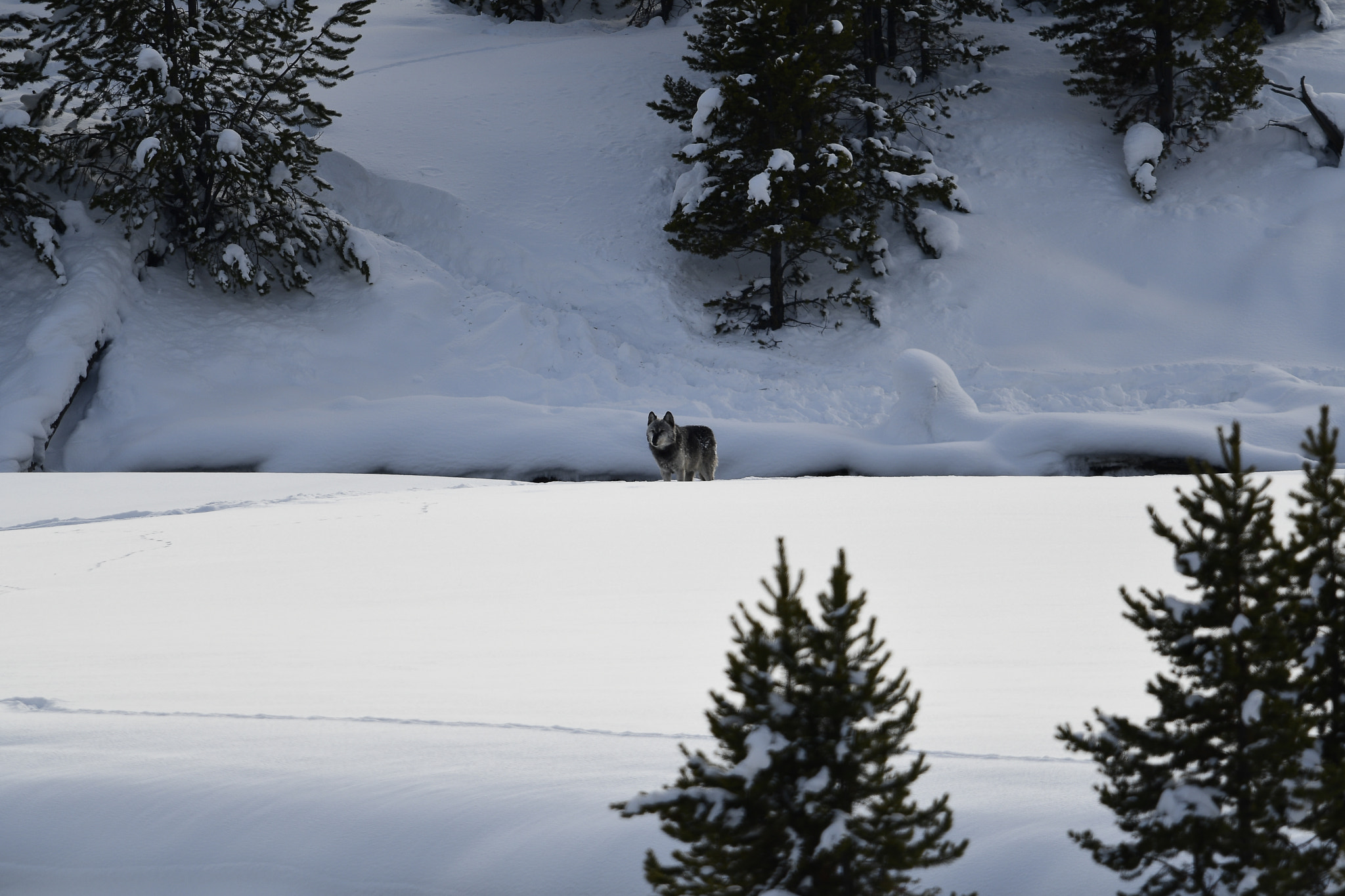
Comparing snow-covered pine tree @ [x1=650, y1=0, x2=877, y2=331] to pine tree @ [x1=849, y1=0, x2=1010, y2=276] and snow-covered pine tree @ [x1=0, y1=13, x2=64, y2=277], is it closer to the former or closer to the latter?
pine tree @ [x1=849, y1=0, x2=1010, y2=276]

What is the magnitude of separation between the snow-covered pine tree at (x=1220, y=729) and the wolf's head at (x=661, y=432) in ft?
30.1

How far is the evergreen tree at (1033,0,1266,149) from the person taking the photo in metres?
18.7

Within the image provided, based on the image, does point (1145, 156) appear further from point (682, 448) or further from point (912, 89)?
point (682, 448)

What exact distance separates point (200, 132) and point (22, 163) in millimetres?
3059

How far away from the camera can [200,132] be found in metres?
17.0

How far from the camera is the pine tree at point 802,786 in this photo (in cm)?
164

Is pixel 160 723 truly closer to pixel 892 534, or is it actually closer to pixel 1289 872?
pixel 1289 872

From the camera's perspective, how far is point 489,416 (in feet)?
47.8

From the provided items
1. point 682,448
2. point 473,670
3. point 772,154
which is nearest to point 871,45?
point 772,154

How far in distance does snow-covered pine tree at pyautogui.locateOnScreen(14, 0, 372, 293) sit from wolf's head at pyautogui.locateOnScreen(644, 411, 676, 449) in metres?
Result: 8.78

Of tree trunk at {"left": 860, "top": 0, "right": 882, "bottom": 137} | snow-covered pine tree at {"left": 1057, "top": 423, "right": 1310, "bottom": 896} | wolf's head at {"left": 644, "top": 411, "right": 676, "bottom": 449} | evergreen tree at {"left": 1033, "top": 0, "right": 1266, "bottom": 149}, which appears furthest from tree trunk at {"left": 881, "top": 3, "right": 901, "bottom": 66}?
snow-covered pine tree at {"left": 1057, "top": 423, "right": 1310, "bottom": 896}

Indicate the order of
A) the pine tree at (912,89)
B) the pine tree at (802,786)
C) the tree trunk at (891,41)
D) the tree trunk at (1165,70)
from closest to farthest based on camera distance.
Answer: the pine tree at (802,786) < the tree trunk at (1165,70) < the pine tree at (912,89) < the tree trunk at (891,41)

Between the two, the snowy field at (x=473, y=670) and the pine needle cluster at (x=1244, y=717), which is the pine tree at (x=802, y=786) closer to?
the pine needle cluster at (x=1244, y=717)

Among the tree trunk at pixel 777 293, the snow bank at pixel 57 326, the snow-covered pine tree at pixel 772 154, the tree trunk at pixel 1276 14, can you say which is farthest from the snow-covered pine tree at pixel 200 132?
the tree trunk at pixel 1276 14
